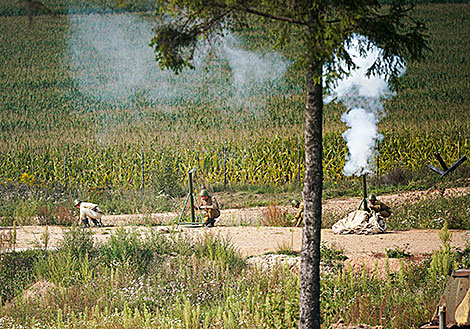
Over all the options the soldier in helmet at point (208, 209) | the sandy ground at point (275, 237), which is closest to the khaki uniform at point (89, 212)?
the sandy ground at point (275, 237)

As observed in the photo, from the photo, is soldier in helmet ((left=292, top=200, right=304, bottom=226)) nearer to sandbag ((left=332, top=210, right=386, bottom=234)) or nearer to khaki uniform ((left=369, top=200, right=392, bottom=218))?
sandbag ((left=332, top=210, right=386, bottom=234))

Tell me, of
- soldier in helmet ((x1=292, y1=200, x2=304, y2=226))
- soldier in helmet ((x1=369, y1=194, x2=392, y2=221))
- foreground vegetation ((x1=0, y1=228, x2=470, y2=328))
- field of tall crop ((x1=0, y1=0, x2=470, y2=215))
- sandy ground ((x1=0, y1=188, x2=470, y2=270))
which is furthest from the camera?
field of tall crop ((x1=0, y1=0, x2=470, y2=215))

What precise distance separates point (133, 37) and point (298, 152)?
818 cm

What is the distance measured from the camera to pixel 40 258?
5406 mm

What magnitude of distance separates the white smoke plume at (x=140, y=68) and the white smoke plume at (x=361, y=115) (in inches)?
144

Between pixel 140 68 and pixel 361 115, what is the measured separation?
23.9ft

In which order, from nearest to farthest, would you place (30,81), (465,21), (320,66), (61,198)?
(320,66) < (61,198) < (465,21) < (30,81)

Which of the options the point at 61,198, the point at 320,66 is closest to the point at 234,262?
the point at 320,66

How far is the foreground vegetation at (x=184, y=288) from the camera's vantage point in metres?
3.93

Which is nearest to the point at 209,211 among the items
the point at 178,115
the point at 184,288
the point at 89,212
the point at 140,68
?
the point at 89,212

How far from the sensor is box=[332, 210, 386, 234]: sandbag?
22.0 feet

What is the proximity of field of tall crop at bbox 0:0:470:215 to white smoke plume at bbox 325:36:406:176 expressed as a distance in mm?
189

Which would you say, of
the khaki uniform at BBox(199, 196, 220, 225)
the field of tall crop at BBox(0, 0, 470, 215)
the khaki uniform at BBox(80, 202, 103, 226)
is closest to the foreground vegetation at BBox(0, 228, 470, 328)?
the khaki uniform at BBox(199, 196, 220, 225)

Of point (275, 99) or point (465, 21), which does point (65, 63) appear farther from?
point (465, 21)
